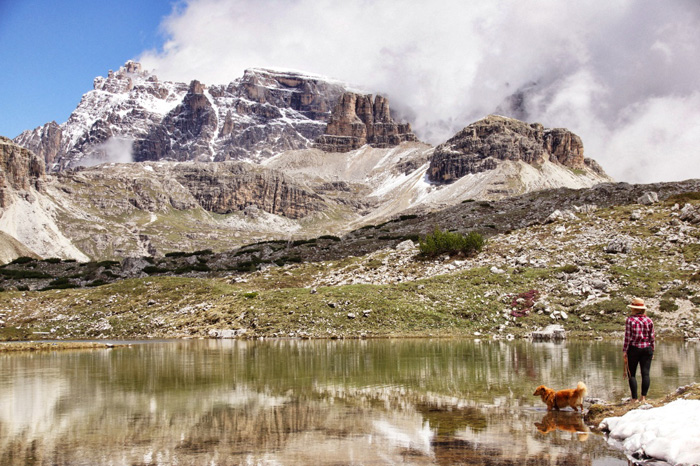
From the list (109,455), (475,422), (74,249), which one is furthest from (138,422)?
(74,249)

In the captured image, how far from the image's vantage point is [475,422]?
12414mm

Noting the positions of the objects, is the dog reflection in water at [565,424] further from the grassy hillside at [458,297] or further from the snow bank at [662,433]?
the grassy hillside at [458,297]

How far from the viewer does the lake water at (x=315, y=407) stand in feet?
33.7

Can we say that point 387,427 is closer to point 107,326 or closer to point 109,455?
point 109,455

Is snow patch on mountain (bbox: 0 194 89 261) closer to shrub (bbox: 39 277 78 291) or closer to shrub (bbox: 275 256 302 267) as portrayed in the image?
shrub (bbox: 39 277 78 291)

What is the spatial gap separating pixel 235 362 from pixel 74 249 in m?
199

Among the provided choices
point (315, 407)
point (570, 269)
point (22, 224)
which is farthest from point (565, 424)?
point (22, 224)

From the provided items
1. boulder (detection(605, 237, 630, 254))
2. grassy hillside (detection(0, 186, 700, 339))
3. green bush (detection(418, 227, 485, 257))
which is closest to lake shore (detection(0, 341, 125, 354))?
grassy hillside (detection(0, 186, 700, 339))

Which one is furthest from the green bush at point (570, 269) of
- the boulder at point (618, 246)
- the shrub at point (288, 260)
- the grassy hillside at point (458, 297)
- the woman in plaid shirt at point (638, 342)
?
the shrub at point (288, 260)

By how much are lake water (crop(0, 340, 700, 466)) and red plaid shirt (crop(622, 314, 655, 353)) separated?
177 cm

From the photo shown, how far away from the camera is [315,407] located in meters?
14.4

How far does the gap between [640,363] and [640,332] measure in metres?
0.79

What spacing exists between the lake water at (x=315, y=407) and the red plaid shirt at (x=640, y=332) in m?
1.77

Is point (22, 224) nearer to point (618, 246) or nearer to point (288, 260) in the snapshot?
point (288, 260)
